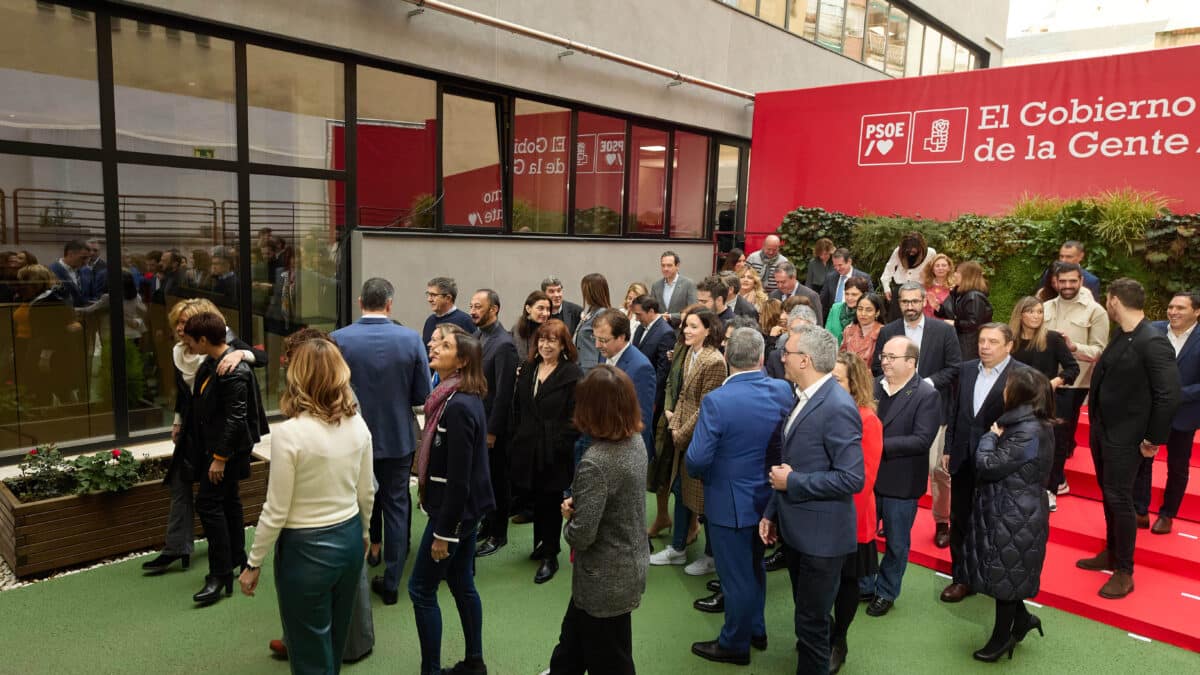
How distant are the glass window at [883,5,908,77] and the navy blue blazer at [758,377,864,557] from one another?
16270 millimetres

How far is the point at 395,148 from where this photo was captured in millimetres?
8508

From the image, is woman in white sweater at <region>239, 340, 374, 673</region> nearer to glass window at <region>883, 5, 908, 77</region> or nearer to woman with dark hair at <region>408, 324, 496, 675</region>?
woman with dark hair at <region>408, 324, 496, 675</region>

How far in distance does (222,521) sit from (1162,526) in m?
6.39

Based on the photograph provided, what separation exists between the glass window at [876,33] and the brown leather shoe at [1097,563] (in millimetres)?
13945

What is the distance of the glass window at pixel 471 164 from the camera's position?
9062 mm

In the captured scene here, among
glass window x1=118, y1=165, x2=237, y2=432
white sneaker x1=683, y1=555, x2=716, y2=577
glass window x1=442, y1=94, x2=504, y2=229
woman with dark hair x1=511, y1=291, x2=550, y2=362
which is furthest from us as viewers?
glass window x1=442, y1=94, x2=504, y2=229

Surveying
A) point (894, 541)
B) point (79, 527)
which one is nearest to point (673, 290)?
point (894, 541)

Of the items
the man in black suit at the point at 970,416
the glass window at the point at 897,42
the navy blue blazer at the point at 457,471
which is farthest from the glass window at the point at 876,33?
the navy blue blazer at the point at 457,471

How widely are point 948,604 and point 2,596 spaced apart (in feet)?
19.1

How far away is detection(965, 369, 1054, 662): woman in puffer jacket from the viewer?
3.87 m

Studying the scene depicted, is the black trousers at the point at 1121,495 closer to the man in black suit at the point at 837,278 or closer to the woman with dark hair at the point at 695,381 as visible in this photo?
the woman with dark hair at the point at 695,381

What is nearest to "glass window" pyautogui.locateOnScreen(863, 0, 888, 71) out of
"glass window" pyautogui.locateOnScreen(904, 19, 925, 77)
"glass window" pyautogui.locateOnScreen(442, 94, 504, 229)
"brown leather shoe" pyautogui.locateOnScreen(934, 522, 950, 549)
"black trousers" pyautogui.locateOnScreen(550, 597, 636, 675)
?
"glass window" pyautogui.locateOnScreen(904, 19, 925, 77)

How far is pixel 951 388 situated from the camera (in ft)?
17.5

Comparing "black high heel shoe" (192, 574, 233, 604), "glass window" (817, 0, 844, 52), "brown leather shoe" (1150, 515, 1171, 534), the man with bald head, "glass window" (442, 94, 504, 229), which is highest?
"glass window" (817, 0, 844, 52)
